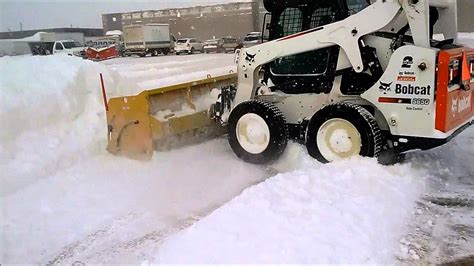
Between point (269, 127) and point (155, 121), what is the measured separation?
164 cm

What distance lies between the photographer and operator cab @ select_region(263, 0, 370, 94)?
21.1 ft

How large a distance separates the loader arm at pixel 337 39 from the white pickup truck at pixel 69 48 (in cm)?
2941

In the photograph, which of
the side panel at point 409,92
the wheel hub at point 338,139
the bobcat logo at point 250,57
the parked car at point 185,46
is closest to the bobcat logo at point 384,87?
the side panel at point 409,92

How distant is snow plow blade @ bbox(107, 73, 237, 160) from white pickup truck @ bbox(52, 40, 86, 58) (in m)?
28.7

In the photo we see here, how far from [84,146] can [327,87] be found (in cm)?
365

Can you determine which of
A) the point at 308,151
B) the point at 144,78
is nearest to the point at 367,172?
the point at 308,151

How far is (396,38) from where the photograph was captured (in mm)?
6051

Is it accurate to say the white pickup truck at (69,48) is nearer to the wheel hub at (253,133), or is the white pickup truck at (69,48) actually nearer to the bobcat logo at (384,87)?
the wheel hub at (253,133)

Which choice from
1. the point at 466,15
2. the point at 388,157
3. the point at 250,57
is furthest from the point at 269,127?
the point at 466,15

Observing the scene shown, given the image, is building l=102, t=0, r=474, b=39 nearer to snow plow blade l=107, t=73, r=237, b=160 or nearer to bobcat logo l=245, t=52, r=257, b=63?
snow plow blade l=107, t=73, r=237, b=160

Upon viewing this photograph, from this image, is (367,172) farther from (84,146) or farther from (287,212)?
(84,146)

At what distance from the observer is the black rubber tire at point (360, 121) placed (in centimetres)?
565

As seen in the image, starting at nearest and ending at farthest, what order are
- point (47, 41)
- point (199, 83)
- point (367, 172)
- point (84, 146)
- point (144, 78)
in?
point (367, 172)
point (84, 146)
point (199, 83)
point (144, 78)
point (47, 41)

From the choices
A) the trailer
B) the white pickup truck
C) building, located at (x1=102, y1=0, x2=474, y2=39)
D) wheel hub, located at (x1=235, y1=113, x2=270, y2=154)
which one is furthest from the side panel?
building, located at (x1=102, y1=0, x2=474, y2=39)
